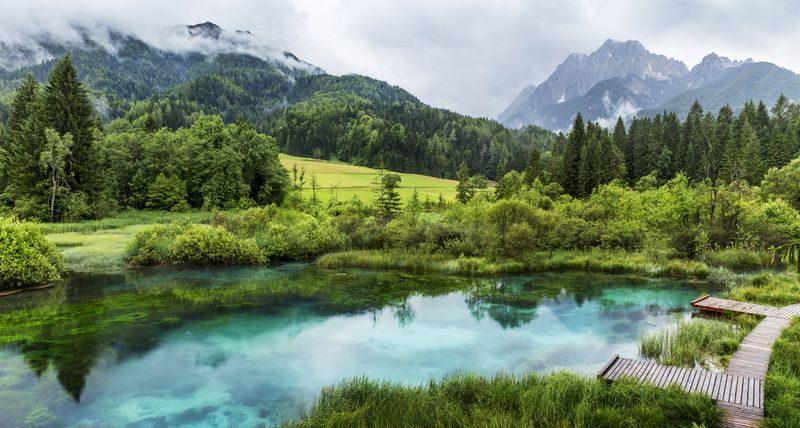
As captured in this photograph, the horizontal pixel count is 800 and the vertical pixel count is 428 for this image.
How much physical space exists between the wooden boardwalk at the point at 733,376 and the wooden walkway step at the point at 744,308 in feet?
8.06

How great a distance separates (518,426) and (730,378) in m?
6.88

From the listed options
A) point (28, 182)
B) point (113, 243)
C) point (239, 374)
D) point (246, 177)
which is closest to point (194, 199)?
point (246, 177)

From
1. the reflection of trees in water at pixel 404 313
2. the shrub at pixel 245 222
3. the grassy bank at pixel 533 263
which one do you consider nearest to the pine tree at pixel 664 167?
the grassy bank at pixel 533 263

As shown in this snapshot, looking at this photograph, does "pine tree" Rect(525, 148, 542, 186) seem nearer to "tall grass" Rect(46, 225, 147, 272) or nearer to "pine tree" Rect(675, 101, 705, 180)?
"pine tree" Rect(675, 101, 705, 180)

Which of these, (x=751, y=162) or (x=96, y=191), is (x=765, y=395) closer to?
(x=96, y=191)

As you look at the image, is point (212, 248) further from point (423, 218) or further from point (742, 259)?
point (742, 259)

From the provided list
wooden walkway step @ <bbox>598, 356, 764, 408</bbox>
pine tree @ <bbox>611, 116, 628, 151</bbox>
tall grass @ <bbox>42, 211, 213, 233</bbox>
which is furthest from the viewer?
pine tree @ <bbox>611, 116, 628, 151</bbox>

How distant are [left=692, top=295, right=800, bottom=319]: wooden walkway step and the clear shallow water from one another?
3.87 ft

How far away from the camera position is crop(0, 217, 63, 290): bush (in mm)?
26016

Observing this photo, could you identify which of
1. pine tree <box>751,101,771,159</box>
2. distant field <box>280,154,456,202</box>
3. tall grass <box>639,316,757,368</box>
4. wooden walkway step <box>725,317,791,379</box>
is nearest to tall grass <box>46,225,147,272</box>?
distant field <box>280,154,456,202</box>

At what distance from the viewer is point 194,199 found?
2457 inches

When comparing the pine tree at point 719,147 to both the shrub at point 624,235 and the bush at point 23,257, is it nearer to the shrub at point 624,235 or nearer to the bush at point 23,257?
the shrub at point 624,235

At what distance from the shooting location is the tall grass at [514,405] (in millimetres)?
9781

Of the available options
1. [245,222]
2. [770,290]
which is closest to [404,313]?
[770,290]
